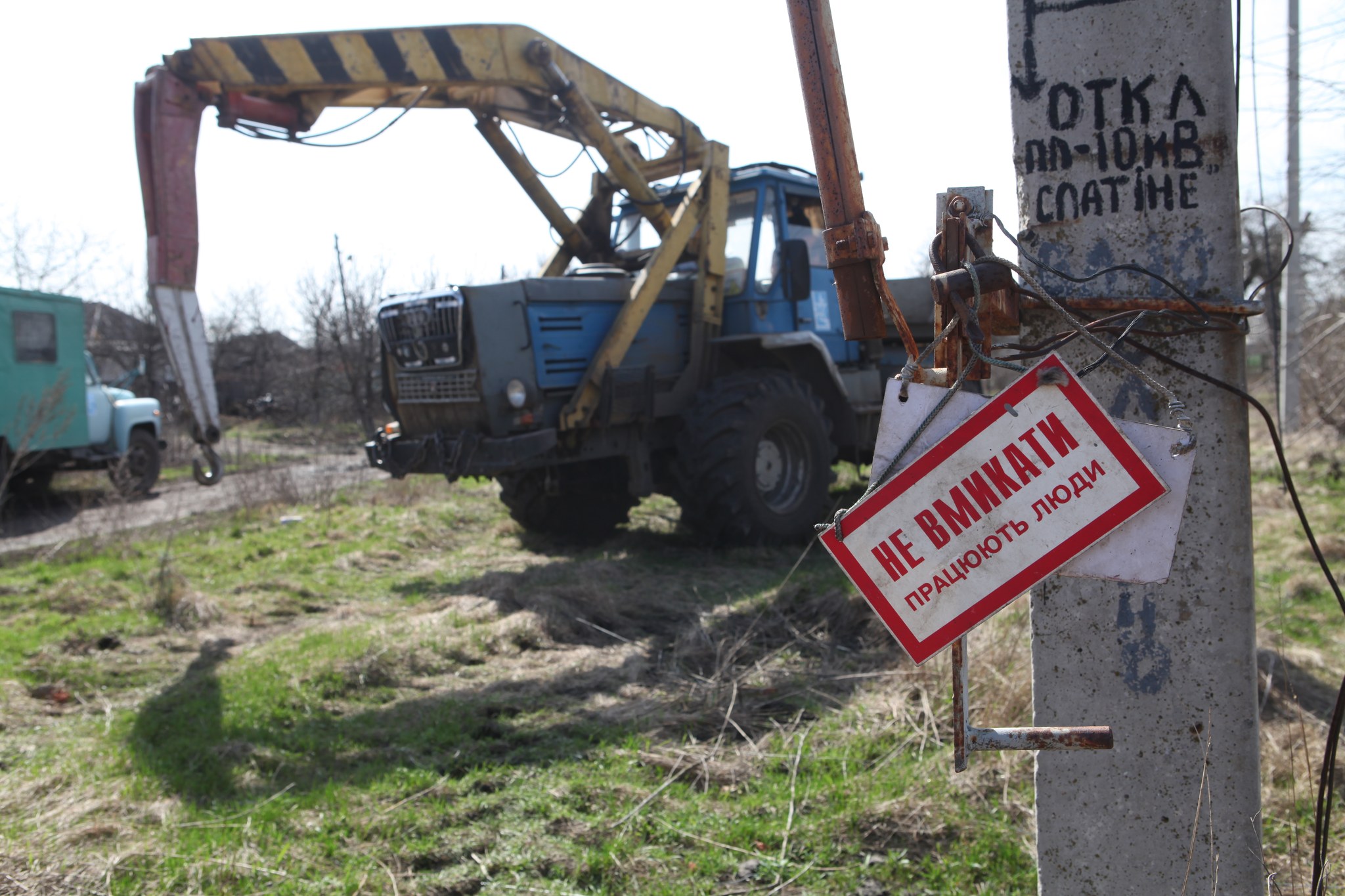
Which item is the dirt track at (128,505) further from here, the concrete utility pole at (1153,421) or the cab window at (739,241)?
the concrete utility pole at (1153,421)

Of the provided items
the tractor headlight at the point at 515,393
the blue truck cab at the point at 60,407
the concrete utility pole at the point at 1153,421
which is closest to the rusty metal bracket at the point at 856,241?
the concrete utility pole at the point at 1153,421

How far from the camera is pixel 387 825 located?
3.11 m

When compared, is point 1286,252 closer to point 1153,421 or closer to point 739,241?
point 1153,421

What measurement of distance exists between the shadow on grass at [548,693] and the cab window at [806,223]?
297 cm

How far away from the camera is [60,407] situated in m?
10.9

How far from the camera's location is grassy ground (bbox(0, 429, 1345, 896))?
111 inches

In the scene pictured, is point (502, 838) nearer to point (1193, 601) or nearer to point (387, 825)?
point (387, 825)

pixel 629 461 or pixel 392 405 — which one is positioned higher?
pixel 392 405

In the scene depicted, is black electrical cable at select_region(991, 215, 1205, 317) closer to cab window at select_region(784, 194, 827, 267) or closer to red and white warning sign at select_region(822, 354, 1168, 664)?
red and white warning sign at select_region(822, 354, 1168, 664)

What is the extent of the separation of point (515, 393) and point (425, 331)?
0.91 m

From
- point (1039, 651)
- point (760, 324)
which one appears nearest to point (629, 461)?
point (760, 324)

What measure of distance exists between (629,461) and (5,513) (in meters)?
8.07

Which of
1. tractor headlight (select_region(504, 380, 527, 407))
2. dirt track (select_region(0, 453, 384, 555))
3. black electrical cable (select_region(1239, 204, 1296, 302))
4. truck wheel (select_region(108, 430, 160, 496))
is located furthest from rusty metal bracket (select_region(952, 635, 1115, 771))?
truck wheel (select_region(108, 430, 160, 496))

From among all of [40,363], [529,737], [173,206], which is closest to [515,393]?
[173,206]
